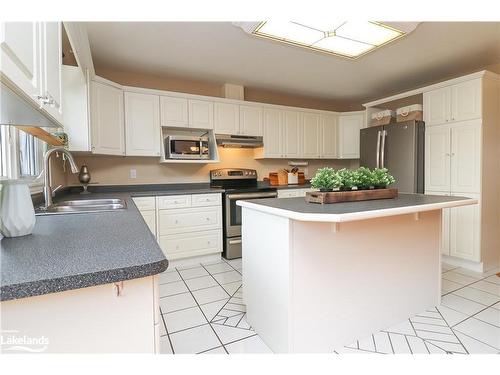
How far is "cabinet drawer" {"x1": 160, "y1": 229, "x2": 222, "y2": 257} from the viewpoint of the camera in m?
3.19

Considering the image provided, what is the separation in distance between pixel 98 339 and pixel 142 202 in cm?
244

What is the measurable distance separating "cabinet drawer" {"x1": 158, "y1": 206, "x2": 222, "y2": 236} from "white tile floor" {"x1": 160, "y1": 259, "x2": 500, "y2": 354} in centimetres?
61

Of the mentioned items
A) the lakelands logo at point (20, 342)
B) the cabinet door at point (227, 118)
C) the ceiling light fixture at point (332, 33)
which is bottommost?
the lakelands logo at point (20, 342)

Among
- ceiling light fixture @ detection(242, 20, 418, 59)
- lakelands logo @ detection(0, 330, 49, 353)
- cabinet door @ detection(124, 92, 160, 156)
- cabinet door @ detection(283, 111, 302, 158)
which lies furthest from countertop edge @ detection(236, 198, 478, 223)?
cabinet door @ detection(283, 111, 302, 158)

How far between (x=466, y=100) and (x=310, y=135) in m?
2.02

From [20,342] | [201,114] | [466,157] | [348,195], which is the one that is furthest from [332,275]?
[201,114]

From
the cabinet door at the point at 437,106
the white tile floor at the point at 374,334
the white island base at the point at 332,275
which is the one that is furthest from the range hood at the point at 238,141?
the cabinet door at the point at 437,106

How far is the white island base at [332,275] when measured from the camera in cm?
156

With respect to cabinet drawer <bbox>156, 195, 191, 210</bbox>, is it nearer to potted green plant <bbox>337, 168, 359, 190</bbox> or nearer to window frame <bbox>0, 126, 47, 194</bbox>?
window frame <bbox>0, 126, 47, 194</bbox>

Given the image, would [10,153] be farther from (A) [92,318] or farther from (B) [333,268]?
(B) [333,268]

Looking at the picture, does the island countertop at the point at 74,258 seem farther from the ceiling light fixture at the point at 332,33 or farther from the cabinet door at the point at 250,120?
the cabinet door at the point at 250,120

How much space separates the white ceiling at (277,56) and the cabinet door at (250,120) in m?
0.39

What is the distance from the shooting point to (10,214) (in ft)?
3.34
